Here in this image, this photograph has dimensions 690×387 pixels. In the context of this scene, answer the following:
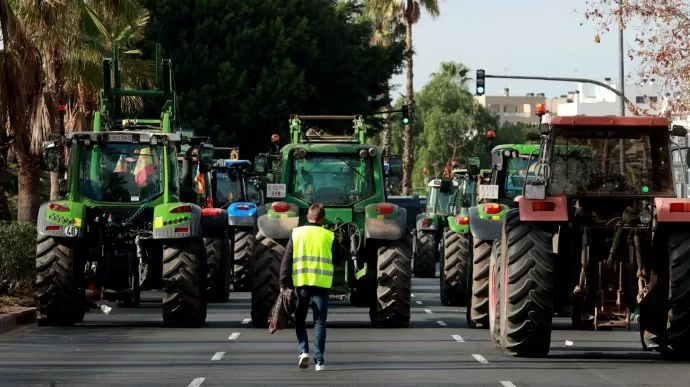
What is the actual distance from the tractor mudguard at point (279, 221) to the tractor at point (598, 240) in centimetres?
453

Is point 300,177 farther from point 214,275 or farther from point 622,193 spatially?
point 622,193

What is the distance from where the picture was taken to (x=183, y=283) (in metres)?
23.8

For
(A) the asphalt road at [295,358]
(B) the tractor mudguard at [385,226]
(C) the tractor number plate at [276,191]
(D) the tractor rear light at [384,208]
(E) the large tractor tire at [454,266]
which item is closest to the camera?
(A) the asphalt road at [295,358]

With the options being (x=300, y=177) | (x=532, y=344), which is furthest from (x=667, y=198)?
(x=300, y=177)

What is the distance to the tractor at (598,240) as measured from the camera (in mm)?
18766

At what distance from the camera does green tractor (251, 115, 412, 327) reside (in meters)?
24.0

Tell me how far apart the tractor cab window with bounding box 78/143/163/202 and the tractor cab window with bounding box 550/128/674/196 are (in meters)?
7.69

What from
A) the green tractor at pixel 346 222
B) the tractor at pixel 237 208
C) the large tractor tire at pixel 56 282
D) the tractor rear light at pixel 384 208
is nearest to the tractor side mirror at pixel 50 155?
the large tractor tire at pixel 56 282

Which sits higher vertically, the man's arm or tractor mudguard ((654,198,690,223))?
tractor mudguard ((654,198,690,223))

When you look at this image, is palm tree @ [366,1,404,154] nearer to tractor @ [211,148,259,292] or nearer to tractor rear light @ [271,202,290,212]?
tractor @ [211,148,259,292]

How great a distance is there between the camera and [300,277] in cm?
1839

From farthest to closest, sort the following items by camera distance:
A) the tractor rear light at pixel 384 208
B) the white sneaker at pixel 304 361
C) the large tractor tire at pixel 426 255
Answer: the large tractor tire at pixel 426 255 → the tractor rear light at pixel 384 208 → the white sneaker at pixel 304 361

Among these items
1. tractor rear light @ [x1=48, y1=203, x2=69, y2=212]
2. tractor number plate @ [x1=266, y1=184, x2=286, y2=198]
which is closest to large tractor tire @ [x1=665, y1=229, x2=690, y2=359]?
tractor number plate @ [x1=266, y1=184, x2=286, y2=198]

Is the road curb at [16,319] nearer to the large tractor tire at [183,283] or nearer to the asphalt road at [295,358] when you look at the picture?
the asphalt road at [295,358]
